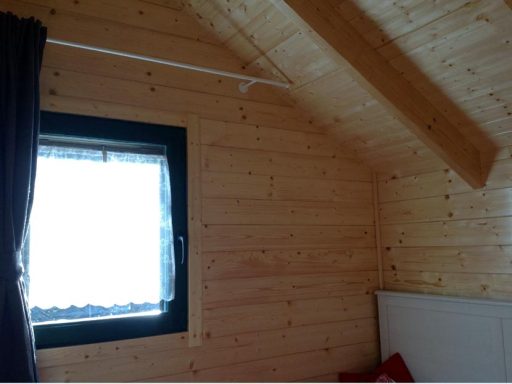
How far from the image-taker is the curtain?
1931 millimetres

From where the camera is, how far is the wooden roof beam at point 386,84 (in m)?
2.18

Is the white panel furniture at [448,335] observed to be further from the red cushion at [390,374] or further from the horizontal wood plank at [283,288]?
the horizontal wood plank at [283,288]

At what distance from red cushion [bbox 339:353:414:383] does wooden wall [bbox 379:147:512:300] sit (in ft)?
1.39

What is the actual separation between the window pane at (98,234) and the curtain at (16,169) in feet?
0.64

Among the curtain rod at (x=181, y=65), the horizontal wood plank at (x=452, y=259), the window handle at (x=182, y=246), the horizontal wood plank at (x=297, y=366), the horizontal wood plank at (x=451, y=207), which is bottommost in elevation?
the horizontal wood plank at (x=297, y=366)

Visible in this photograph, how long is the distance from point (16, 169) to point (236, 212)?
1.11m

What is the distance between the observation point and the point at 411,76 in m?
2.38

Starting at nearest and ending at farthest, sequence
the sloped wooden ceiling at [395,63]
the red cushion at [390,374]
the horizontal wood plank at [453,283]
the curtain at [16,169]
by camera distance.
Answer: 1. the curtain at [16,169]
2. the sloped wooden ceiling at [395,63]
3. the horizontal wood plank at [453,283]
4. the red cushion at [390,374]

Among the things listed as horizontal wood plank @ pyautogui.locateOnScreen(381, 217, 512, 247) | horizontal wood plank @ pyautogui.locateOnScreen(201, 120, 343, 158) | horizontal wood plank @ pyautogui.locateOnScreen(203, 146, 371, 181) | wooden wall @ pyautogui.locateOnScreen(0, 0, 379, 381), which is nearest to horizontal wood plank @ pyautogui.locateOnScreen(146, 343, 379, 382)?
wooden wall @ pyautogui.locateOnScreen(0, 0, 379, 381)

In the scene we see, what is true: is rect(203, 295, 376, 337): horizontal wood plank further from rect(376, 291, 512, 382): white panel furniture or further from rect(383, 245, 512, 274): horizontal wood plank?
rect(383, 245, 512, 274): horizontal wood plank

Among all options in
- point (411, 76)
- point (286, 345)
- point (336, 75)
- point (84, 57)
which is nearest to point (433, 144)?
point (411, 76)

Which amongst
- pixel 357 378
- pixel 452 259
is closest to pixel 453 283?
pixel 452 259

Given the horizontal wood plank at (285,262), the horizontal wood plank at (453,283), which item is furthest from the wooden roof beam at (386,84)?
the horizontal wood plank at (285,262)

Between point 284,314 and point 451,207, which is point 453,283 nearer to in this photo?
point 451,207
